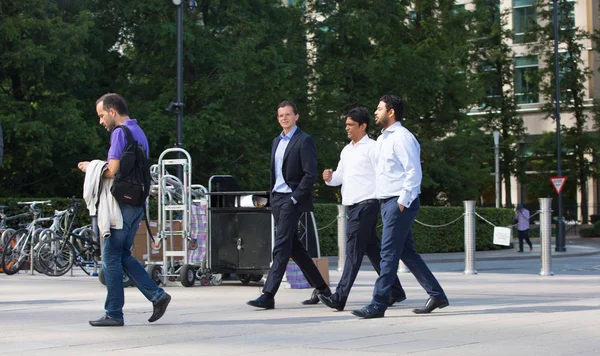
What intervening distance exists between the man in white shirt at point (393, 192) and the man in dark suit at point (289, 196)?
939 millimetres

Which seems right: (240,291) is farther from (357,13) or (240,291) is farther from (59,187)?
(357,13)

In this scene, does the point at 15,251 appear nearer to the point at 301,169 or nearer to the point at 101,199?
the point at 301,169

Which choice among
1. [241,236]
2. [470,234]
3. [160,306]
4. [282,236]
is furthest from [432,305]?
[470,234]

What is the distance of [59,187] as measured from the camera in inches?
1206

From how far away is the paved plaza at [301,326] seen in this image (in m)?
7.35

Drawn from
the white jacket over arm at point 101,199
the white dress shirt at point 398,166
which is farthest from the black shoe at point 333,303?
the white jacket over arm at point 101,199

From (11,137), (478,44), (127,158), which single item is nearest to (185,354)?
(127,158)

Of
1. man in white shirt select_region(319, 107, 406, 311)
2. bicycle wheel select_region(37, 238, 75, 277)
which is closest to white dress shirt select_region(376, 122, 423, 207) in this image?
man in white shirt select_region(319, 107, 406, 311)

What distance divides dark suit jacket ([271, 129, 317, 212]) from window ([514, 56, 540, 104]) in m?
48.8

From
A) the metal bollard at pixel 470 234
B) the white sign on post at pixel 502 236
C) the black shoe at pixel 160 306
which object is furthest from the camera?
the white sign on post at pixel 502 236

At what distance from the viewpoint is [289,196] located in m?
10.4

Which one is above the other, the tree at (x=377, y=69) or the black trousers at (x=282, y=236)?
the tree at (x=377, y=69)

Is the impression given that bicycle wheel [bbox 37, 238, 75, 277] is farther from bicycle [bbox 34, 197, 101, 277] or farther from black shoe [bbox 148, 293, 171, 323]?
black shoe [bbox 148, 293, 171, 323]

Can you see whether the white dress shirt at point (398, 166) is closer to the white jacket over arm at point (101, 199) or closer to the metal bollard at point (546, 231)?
the white jacket over arm at point (101, 199)
